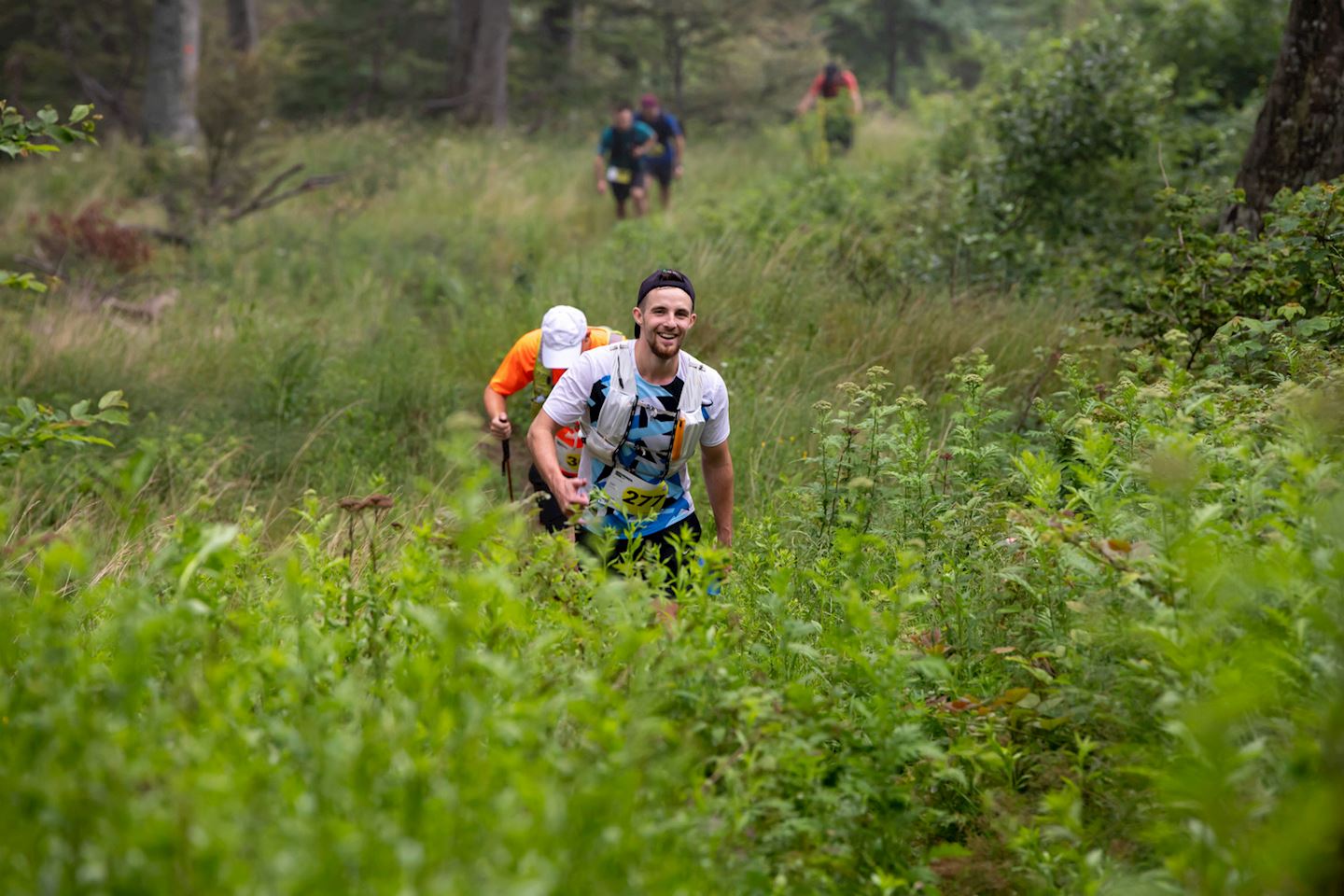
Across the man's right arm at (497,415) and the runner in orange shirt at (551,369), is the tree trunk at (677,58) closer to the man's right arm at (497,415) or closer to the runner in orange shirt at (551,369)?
the runner in orange shirt at (551,369)

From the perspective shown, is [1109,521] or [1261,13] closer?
[1109,521]

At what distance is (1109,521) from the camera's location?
3885 mm

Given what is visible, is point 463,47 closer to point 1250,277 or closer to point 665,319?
point 1250,277

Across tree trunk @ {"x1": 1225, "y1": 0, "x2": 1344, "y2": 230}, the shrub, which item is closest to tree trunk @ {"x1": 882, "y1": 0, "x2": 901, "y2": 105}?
Answer: the shrub

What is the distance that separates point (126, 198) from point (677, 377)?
12383 millimetres

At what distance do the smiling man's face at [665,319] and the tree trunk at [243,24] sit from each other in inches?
734

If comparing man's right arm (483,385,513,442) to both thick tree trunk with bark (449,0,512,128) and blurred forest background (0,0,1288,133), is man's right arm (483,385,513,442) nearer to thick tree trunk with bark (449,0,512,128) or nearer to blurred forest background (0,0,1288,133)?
blurred forest background (0,0,1288,133)

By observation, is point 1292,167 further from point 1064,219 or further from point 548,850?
point 548,850

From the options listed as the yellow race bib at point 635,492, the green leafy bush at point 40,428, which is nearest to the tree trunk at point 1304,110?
the yellow race bib at point 635,492

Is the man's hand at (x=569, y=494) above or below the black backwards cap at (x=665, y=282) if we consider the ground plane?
below

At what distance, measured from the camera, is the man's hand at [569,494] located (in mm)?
4344

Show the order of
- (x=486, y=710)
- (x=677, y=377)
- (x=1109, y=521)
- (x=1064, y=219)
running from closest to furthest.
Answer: (x=486, y=710) → (x=1109, y=521) → (x=677, y=377) → (x=1064, y=219)

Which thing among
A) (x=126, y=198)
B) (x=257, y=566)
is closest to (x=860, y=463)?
(x=257, y=566)

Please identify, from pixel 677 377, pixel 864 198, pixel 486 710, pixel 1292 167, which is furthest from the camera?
pixel 864 198
